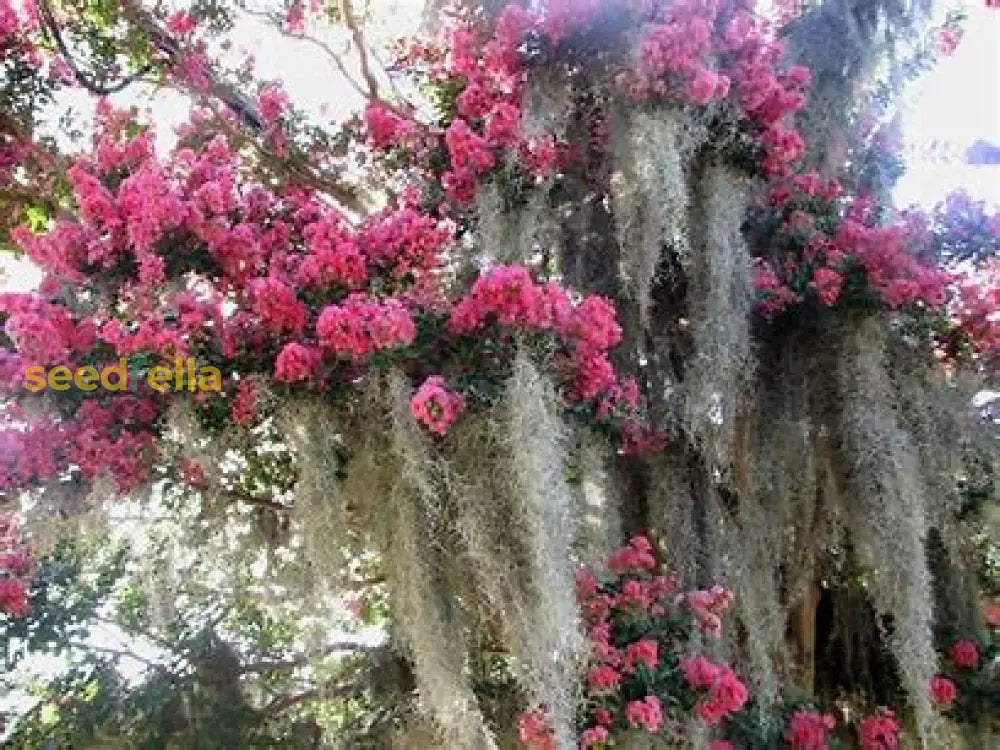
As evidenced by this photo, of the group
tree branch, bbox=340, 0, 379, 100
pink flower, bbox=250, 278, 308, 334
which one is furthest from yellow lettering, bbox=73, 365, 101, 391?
tree branch, bbox=340, 0, 379, 100

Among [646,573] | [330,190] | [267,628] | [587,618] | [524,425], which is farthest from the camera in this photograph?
[330,190]

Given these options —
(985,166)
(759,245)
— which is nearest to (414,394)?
(759,245)

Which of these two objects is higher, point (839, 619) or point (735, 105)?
point (735, 105)

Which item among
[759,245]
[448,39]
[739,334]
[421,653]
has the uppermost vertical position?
[448,39]

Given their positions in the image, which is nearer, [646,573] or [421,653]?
[421,653]

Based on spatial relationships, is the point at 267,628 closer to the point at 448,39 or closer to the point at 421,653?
the point at 421,653

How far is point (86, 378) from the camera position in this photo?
9.80 ft

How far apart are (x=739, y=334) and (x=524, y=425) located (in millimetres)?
1103

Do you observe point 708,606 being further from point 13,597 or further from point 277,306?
point 13,597

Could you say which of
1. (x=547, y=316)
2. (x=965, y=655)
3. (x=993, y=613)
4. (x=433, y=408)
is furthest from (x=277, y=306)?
(x=993, y=613)

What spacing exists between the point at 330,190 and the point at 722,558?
2120 millimetres

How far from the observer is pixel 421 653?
3.03 m

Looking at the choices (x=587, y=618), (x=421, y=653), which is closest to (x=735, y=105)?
(x=587, y=618)

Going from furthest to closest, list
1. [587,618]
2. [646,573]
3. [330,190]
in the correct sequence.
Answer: [330,190]
[646,573]
[587,618]
